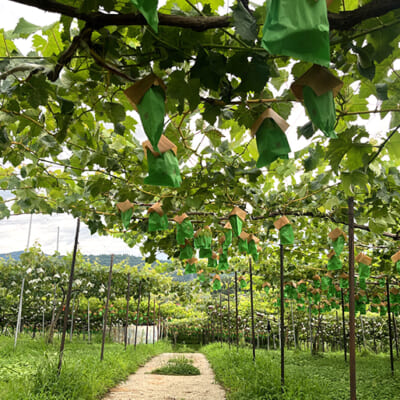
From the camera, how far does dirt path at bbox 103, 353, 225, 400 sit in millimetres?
4883

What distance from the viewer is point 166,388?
573 centimetres

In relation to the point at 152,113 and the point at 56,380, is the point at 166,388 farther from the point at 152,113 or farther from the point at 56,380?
the point at 152,113

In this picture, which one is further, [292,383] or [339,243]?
[292,383]

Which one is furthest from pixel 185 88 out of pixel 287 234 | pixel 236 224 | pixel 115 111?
pixel 287 234

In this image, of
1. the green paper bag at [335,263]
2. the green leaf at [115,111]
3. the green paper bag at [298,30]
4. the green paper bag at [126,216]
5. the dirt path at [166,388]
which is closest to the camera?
the green paper bag at [298,30]

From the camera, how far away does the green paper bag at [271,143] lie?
40.8 inches

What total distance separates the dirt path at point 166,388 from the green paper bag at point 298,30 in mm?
4947

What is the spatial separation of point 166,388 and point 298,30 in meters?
6.20

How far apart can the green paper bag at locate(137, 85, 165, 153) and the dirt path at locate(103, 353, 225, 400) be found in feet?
15.0

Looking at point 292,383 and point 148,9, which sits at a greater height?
point 148,9

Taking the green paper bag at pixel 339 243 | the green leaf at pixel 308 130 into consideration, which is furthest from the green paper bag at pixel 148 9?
the green paper bag at pixel 339 243

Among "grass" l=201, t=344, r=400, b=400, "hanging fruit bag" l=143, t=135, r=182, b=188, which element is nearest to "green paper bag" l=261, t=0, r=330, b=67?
"hanging fruit bag" l=143, t=135, r=182, b=188

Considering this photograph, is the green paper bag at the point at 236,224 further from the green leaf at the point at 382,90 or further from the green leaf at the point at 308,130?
the green leaf at the point at 382,90

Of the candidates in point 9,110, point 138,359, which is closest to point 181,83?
point 9,110
